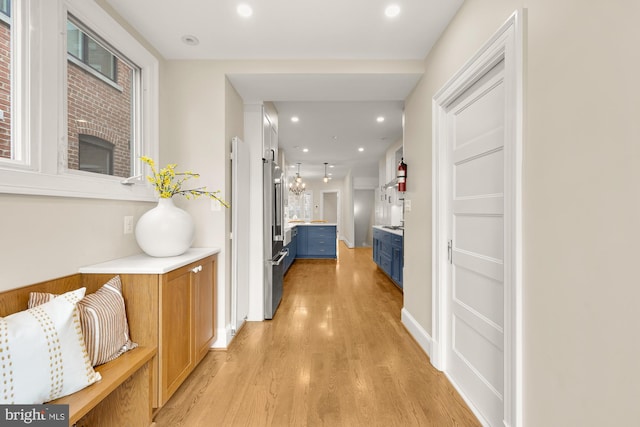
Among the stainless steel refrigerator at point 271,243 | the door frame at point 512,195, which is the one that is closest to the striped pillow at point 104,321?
the stainless steel refrigerator at point 271,243

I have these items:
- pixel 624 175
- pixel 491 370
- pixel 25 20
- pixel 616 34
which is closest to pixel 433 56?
pixel 616 34

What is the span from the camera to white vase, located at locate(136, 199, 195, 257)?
1.93 m

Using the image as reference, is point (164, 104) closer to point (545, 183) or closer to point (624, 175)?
point (545, 183)

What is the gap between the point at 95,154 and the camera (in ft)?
6.16

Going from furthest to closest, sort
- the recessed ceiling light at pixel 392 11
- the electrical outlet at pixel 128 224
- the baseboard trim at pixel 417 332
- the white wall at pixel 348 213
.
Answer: the white wall at pixel 348 213
the baseboard trim at pixel 417 332
the electrical outlet at pixel 128 224
the recessed ceiling light at pixel 392 11

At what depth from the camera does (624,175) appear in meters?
0.85

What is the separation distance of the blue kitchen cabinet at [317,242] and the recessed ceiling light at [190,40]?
5362 millimetres

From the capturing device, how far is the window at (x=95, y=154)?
1768mm

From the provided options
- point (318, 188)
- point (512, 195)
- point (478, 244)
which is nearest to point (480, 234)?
point (478, 244)

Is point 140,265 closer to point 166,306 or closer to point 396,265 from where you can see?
point 166,306

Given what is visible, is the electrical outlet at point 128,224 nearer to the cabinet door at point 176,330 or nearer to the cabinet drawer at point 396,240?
the cabinet door at point 176,330

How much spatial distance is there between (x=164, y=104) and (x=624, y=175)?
3.00m

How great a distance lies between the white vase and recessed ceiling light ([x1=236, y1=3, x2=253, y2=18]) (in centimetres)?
142

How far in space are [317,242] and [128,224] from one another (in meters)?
5.50
